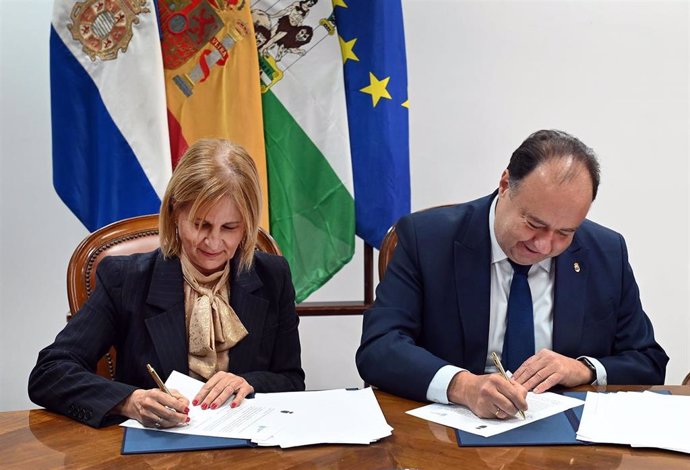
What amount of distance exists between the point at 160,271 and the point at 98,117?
125cm

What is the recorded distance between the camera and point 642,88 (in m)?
3.96

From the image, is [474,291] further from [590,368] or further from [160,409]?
[160,409]

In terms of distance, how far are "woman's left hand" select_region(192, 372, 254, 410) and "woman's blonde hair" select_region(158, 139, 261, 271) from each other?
16.5 inches

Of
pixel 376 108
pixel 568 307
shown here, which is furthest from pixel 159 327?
pixel 376 108

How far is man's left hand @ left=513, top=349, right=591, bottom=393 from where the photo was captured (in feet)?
6.66

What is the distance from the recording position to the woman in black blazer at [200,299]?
2113mm

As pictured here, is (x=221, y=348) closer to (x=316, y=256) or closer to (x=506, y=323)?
(x=506, y=323)

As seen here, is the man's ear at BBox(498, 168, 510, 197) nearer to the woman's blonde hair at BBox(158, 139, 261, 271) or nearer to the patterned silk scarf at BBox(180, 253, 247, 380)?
the woman's blonde hair at BBox(158, 139, 261, 271)

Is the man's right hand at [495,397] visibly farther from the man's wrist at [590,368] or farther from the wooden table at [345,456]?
the man's wrist at [590,368]

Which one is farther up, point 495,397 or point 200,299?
point 200,299

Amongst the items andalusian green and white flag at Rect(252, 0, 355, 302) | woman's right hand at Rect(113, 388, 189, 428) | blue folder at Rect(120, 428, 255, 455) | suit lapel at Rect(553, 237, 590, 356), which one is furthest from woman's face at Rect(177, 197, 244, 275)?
andalusian green and white flag at Rect(252, 0, 355, 302)

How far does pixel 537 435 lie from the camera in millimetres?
1705

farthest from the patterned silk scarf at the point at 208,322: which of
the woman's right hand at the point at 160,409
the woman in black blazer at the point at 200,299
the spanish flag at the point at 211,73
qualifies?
→ the spanish flag at the point at 211,73

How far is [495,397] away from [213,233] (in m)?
0.81
